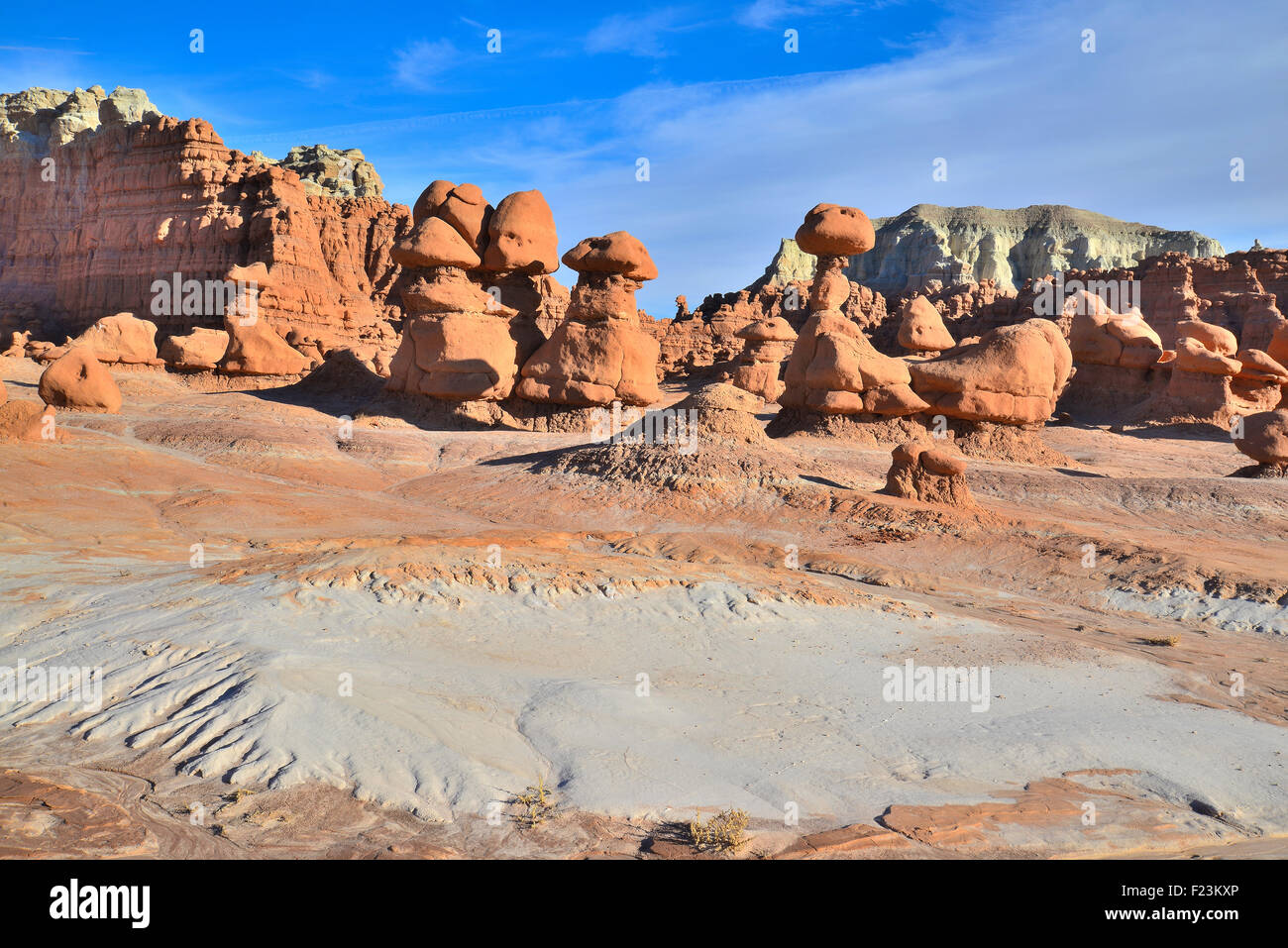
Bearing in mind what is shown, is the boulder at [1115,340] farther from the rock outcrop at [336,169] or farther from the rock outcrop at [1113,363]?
the rock outcrop at [336,169]

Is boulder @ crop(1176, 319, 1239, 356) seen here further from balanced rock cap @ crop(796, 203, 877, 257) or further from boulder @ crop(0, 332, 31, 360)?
boulder @ crop(0, 332, 31, 360)

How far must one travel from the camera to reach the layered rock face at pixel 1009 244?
77.1 meters

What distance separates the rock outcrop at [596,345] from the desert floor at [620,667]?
6691 millimetres

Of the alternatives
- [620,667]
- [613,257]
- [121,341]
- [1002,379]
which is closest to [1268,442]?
[1002,379]

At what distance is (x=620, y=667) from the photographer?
7.05 metres

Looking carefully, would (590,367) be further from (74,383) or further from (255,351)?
(74,383)

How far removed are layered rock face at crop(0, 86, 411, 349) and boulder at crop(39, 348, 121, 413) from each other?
12090 millimetres

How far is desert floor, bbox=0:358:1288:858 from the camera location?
4367 mm

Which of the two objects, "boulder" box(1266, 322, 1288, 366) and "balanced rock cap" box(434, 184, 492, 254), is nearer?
"balanced rock cap" box(434, 184, 492, 254)

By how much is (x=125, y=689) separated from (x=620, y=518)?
819 cm

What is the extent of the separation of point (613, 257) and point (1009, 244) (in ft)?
234

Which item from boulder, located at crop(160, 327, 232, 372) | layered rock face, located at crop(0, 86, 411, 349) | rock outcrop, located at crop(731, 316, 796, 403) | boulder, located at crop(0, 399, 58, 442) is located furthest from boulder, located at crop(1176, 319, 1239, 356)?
boulder, located at crop(0, 399, 58, 442)
